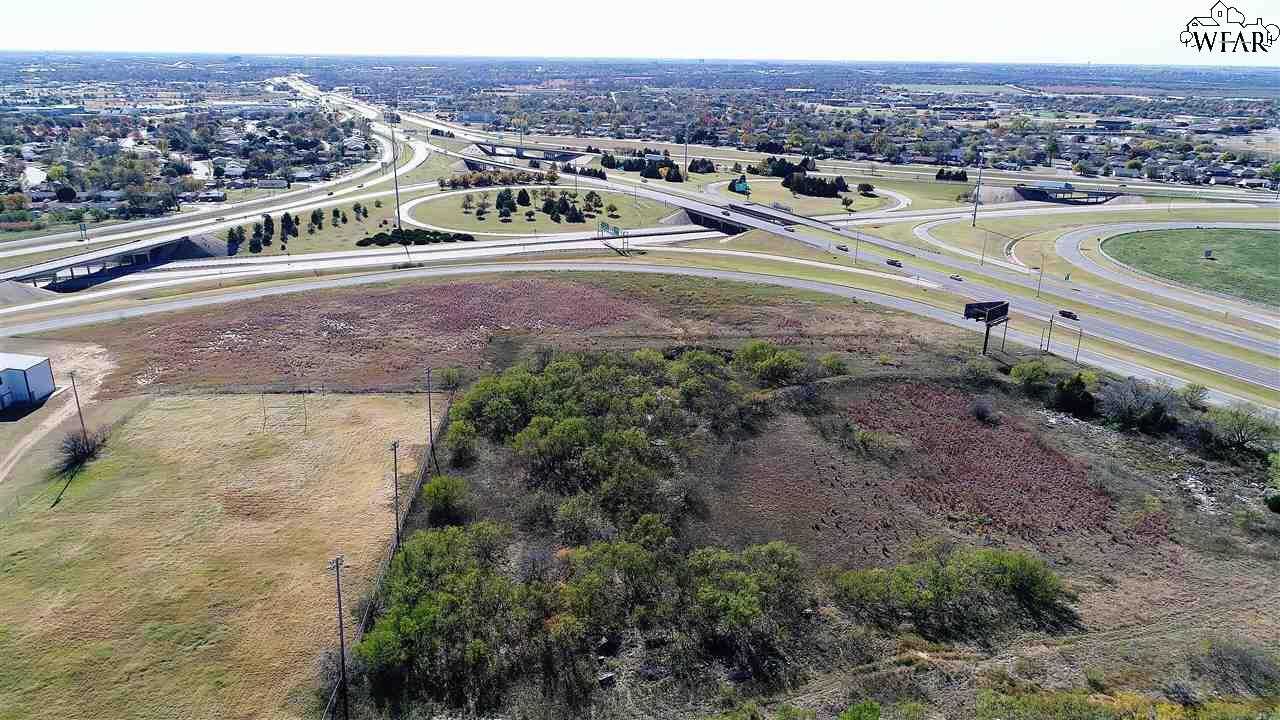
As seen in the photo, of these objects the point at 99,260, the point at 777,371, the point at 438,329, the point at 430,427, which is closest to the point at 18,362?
the point at 438,329

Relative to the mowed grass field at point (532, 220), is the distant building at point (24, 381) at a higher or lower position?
lower

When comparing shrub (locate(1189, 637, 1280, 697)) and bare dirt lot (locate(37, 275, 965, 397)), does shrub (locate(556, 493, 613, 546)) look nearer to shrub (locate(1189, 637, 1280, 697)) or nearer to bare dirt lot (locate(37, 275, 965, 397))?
bare dirt lot (locate(37, 275, 965, 397))

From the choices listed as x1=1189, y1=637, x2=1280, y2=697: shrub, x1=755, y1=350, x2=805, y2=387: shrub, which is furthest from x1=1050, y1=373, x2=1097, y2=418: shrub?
x1=1189, y1=637, x2=1280, y2=697: shrub

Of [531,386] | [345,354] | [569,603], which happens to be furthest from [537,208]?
[569,603]

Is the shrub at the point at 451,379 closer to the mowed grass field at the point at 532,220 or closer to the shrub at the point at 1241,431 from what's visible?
the shrub at the point at 1241,431

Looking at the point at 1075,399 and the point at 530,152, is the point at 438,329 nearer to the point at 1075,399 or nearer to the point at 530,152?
the point at 1075,399

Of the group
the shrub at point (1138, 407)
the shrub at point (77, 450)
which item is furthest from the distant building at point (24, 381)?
the shrub at point (1138, 407)

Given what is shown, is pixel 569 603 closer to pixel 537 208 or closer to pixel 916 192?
pixel 537 208
